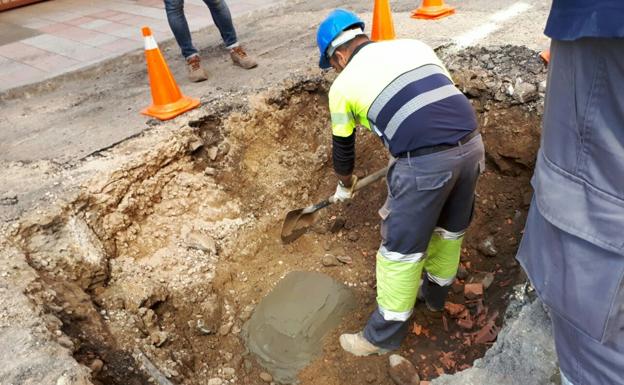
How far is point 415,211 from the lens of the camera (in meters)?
2.43

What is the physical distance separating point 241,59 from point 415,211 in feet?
9.75

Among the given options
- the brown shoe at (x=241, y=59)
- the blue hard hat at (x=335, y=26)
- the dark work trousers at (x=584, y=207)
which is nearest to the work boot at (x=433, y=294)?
the blue hard hat at (x=335, y=26)

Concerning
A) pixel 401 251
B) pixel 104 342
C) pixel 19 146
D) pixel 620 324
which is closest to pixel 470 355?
pixel 401 251

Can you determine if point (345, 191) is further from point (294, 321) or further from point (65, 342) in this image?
point (65, 342)

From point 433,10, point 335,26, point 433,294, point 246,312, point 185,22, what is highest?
point 335,26

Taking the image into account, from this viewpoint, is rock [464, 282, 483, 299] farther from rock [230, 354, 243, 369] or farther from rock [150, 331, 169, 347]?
rock [150, 331, 169, 347]

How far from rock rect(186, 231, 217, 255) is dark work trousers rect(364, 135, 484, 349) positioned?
4.32ft

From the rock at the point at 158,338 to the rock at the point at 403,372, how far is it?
4.44ft

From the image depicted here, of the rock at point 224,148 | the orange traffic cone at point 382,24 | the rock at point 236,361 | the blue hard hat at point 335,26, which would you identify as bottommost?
the rock at point 236,361

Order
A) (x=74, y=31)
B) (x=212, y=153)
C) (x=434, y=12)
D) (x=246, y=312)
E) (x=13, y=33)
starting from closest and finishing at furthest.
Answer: (x=246, y=312), (x=212, y=153), (x=434, y=12), (x=74, y=31), (x=13, y=33)

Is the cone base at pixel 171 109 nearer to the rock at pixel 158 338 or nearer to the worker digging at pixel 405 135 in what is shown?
the worker digging at pixel 405 135

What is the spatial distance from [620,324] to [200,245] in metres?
2.78

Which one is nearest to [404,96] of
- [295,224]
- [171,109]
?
[295,224]

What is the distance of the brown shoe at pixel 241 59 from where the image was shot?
4713 mm
